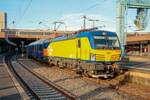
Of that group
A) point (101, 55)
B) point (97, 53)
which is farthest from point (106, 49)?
point (97, 53)

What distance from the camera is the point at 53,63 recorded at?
33469 millimetres

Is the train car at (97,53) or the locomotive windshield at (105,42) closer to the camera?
the train car at (97,53)

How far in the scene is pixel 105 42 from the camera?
67.5 feet

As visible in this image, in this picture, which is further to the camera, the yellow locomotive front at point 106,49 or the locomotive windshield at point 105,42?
the locomotive windshield at point 105,42

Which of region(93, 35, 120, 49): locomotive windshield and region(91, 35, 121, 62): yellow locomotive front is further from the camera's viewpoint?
region(93, 35, 120, 49): locomotive windshield

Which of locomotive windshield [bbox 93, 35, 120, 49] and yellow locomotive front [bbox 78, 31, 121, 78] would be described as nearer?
yellow locomotive front [bbox 78, 31, 121, 78]

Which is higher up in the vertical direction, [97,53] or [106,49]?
[106,49]

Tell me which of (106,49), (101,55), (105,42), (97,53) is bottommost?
(101,55)

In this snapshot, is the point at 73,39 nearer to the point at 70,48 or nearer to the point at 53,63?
the point at 70,48

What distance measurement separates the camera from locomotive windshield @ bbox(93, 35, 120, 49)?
20250mm

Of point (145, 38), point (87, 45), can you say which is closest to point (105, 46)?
point (87, 45)

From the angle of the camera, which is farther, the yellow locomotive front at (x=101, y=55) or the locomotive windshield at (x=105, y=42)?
the locomotive windshield at (x=105, y=42)

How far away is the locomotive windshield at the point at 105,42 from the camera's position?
66.4 ft

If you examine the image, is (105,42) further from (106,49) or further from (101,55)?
(101,55)
